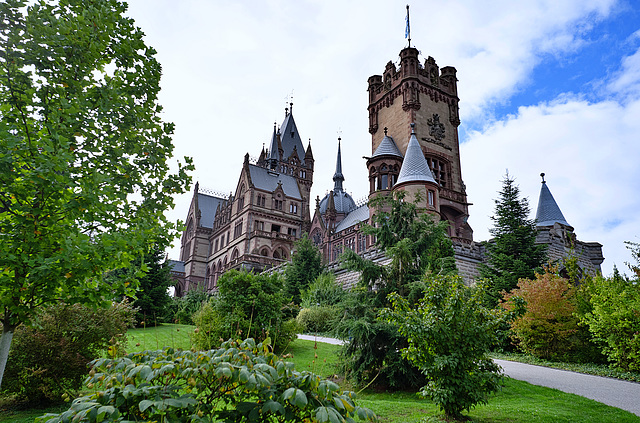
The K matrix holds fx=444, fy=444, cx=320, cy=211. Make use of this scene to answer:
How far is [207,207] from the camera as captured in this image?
69.1m

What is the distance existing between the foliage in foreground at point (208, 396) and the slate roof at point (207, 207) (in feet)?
212

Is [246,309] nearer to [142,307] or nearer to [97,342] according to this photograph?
[97,342]

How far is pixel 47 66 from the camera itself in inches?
227

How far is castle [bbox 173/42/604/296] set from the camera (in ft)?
96.8

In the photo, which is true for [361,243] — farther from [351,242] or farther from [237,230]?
[237,230]

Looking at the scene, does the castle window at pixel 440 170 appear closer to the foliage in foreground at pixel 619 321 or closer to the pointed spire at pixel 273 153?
the foliage in foreground at pixel 619 321

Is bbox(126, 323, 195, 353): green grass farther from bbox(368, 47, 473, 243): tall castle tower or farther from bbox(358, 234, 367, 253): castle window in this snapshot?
bbox(368, 47, 473, 243): tall castle tower

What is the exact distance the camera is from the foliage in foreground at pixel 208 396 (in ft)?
10.5

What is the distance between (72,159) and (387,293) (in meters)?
10.1

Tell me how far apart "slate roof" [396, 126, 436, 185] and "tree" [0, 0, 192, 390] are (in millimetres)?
23287

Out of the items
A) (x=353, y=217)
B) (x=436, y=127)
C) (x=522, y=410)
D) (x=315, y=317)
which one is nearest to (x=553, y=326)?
(x=522, y=410)

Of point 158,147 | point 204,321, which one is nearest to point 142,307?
point 204,321

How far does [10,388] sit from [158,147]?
5.97 metres

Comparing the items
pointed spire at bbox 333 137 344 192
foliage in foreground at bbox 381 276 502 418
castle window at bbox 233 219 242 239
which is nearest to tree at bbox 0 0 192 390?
foliage in foreground at bbox 381 276 502 418
